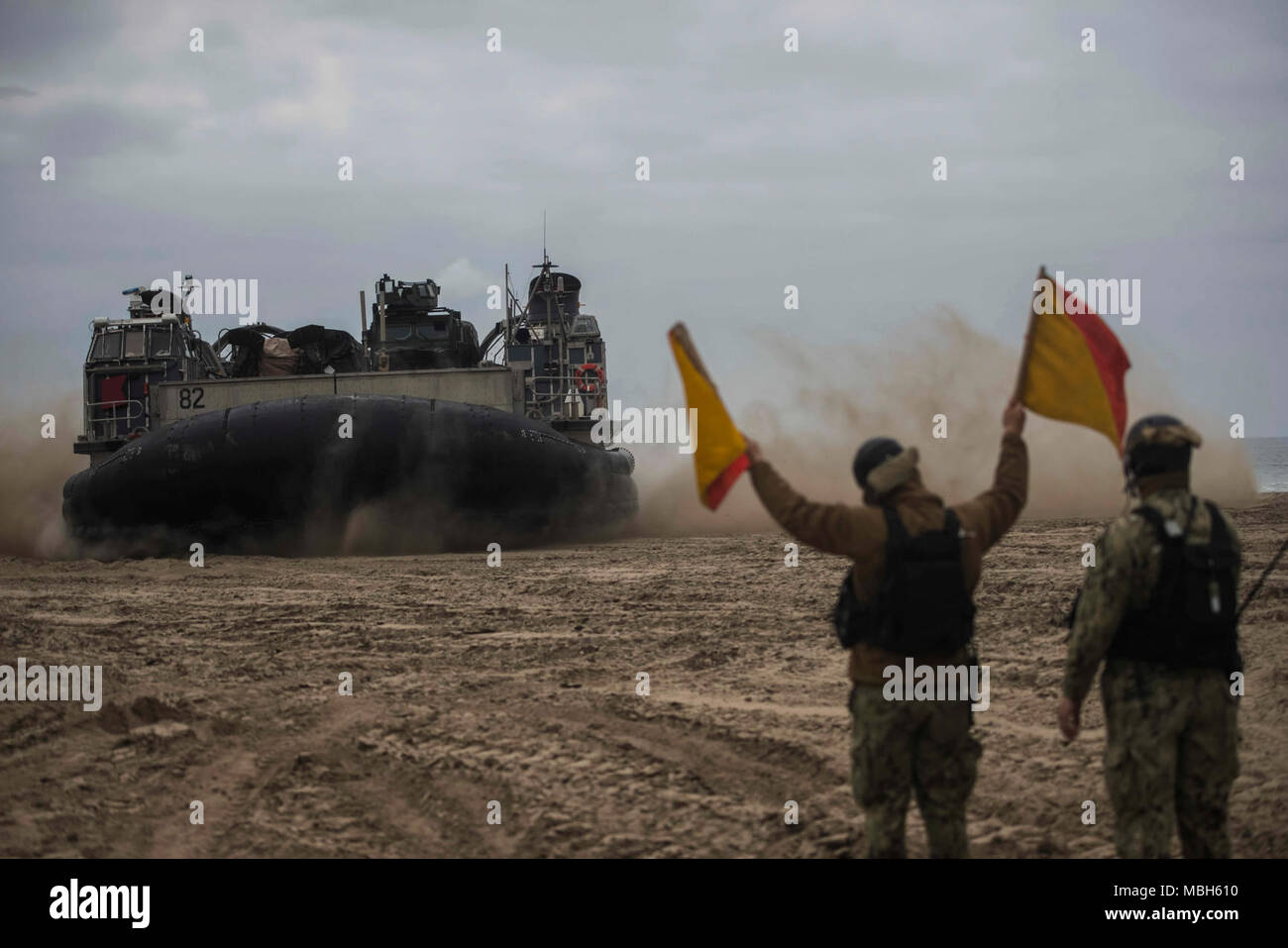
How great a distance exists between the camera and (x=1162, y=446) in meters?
2.38

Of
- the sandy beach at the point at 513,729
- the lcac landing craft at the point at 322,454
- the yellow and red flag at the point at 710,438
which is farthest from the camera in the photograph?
the lcac landing craft at the point at 322,454

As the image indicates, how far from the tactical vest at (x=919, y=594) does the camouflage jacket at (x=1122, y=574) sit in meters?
0.25

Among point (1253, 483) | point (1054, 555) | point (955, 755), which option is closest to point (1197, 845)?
point (955, 755)

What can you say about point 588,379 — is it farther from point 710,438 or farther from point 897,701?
point 897,701

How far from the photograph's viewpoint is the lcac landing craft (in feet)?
31.2

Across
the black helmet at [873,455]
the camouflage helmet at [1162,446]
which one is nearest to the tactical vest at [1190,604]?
the camouflage helmet at [1162,446]

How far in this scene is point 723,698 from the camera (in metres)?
4.39

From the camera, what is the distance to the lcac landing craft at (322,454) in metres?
9.50

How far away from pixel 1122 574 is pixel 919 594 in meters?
0.40

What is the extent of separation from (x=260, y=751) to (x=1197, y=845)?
9.07ft

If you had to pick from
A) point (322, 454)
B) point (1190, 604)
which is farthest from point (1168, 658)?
point (322, 454)

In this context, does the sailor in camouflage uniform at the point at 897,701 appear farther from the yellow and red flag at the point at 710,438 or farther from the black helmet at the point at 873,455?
the yellow and red flag at the point at 710,438

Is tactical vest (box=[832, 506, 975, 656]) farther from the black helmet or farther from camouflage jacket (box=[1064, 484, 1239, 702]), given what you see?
camouflage jacket (box=[1064, 484, 1239, 702])

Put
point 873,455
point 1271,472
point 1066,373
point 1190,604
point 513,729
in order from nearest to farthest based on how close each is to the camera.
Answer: point 1190,604 → point 873,455 → point 1066,373 → point 513,729 → point 1271,472
